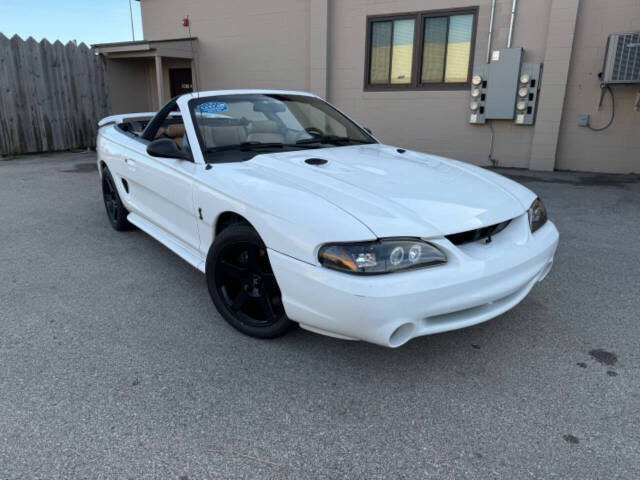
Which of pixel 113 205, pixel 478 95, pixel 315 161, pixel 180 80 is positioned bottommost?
pixel 113 205

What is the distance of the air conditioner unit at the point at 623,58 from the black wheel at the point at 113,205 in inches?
300

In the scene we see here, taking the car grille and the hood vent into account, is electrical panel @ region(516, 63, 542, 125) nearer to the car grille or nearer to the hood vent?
the hood vent

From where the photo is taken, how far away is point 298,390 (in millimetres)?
2377

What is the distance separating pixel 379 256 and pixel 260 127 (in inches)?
70.3

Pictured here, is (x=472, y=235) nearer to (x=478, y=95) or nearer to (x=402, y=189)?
(x=402, y=189)

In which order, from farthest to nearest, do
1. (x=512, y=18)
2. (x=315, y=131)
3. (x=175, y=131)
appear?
(x=512, y=18), (x=175, y=131), (x=315, y=131)

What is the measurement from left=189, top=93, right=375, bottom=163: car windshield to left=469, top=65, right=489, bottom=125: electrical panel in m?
5.67

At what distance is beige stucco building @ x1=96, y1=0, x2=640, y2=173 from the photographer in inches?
319

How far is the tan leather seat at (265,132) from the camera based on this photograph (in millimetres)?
3426

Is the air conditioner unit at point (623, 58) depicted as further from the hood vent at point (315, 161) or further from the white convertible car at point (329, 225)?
the hood vent at point (315, 161)

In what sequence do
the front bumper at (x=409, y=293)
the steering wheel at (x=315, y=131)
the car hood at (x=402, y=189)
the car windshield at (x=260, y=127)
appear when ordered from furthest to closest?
1. the steering wheel at (x=315, y=131)
2. the car windshield at (x=260, y=127)
3. the car hood at (x=402, y=189)
4. the front bumper at (x=409, y=293)

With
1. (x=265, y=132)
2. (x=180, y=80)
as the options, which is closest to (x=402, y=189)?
(x=265, y=132)

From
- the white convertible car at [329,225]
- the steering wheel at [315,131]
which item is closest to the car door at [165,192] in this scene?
the white convertible car at [329,225]

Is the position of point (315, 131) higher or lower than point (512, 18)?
lower
